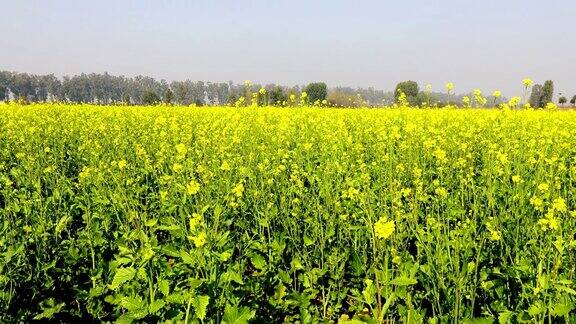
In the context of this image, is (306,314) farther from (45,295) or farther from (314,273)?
(45,295)

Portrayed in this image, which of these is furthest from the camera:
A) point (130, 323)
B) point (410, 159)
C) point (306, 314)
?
point (410, 159)

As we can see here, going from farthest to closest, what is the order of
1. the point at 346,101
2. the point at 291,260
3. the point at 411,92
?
the point at 346,101
the point at 411,92
the point at 291,260

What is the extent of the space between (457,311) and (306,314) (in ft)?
3.13

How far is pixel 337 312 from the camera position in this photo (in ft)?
11.8

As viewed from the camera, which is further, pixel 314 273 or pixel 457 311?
pixel 314 273

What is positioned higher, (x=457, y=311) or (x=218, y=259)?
(x=218, y=259)

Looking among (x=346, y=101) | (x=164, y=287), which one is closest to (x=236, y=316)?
(x=164, y=287)

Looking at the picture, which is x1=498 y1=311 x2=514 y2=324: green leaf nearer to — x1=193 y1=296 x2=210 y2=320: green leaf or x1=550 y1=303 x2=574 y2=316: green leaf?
x1=550 y1=303 x2=574 y2=316: green leaf

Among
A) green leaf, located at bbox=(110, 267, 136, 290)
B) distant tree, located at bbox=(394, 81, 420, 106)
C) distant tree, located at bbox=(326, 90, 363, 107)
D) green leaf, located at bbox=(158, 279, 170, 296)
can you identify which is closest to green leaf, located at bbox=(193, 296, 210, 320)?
green leaf, located at bbox=(158, 279, 170, 296)

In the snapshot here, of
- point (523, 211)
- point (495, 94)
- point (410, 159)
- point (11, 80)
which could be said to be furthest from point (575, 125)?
point (11, 80)

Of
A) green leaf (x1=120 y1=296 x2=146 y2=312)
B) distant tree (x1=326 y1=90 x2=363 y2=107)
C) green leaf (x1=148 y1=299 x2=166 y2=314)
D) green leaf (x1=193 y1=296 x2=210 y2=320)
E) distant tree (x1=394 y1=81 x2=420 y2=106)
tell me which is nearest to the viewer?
green leaf (x1=193 y1=296 x2=210 y2=320)

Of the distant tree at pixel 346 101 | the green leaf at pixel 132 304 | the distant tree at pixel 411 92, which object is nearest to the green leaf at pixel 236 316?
the green leaf at pixel 132 304

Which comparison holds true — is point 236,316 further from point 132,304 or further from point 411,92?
point 411,92

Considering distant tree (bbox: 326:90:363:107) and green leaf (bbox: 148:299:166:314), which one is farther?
distant tree (bbox: 326:90:363:107)
